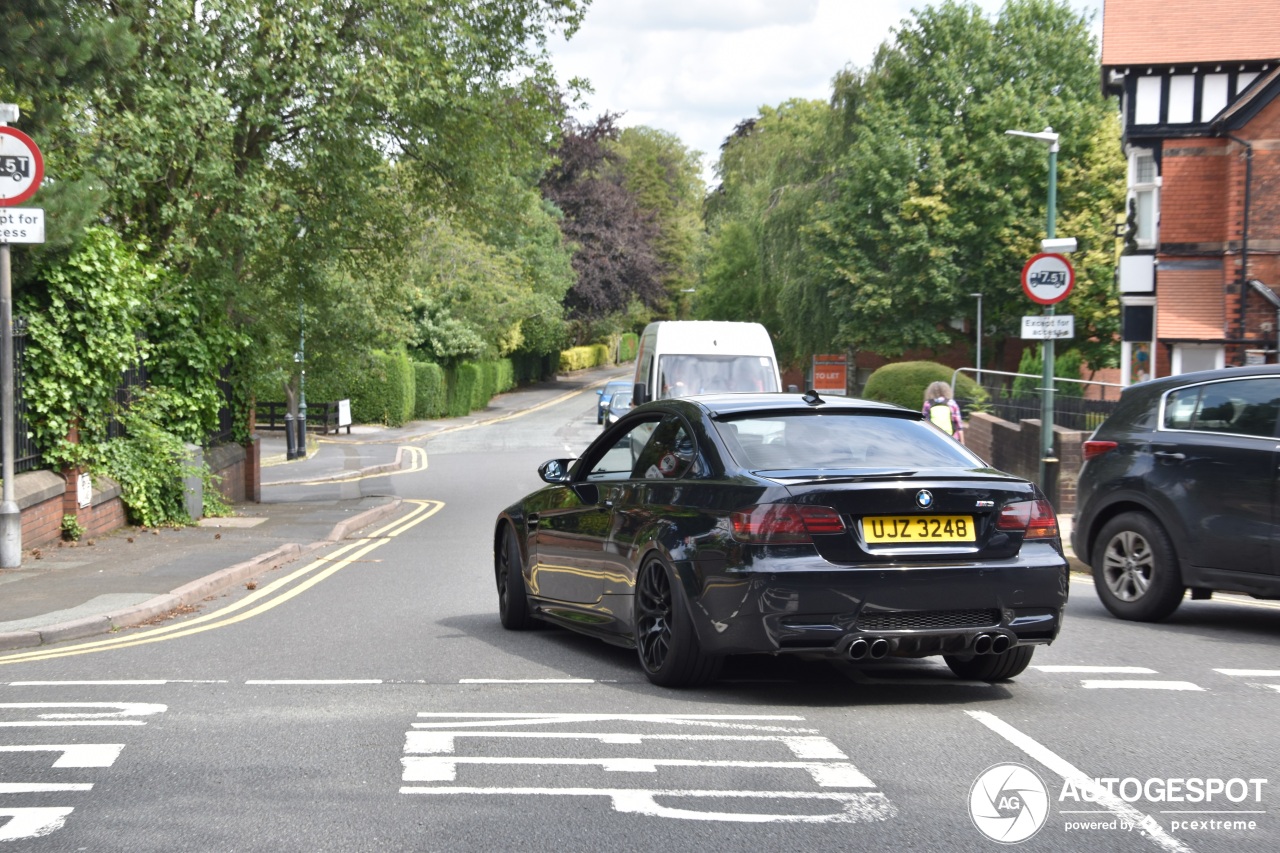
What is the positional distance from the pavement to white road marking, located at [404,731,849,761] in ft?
14.1

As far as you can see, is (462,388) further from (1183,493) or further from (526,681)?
(526,681)

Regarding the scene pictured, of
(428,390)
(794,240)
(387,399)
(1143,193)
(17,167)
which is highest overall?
(794,240)

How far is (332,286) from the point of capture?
22656 millimetres

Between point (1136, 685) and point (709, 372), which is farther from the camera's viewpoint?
point (709, 372)

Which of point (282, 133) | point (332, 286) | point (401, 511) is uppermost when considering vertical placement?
point (282, 133)

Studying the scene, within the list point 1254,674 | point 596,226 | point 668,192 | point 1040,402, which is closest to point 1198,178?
point 1040,402

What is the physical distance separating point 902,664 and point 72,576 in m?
7.53

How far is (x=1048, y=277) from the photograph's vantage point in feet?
58.4

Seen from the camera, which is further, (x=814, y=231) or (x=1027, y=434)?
(x=814, y=231)

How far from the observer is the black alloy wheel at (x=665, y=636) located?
281 inches

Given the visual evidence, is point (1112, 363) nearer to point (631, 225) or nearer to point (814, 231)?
point (814, 231)

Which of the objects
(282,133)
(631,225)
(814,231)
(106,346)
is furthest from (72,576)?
(631,225)

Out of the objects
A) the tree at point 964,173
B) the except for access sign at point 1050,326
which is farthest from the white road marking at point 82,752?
the tree at point 964,173

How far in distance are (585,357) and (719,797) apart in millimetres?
101423
